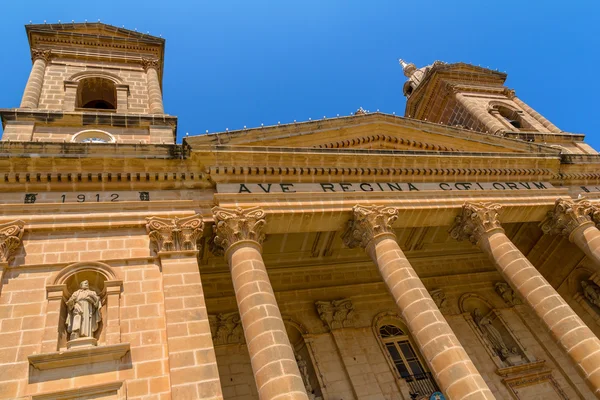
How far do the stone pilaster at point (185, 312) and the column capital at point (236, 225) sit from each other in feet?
1.63

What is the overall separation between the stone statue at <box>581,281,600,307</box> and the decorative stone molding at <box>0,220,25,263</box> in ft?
64.1

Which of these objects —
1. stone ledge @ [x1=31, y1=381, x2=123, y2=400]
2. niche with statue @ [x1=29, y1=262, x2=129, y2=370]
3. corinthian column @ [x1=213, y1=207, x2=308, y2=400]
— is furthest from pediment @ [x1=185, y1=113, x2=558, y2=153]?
stone ledge @ [x1=31, y1=381, x2=123, y2=400]

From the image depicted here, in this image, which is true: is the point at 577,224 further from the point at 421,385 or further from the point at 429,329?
the point at 429,329

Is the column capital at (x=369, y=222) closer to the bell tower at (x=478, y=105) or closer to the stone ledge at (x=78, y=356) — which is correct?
the stone ledge at (x=78, y=356)

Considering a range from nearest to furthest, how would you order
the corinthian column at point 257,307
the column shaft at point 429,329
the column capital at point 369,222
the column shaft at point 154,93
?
the corinthian column at point 257,307, the column shaft at point 429,329, the column capital at point 369,222, the column shaft at point 154,93

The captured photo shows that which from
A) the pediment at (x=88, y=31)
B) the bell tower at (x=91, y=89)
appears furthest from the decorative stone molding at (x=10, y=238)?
the pediment at (x=88, y=31)

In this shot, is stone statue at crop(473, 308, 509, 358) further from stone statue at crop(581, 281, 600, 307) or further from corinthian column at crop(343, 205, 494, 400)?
corinthian column at crop(343, 205, 494, 400)

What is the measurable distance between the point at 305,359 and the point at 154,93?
1168cm

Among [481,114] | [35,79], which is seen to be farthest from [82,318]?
[481,114]

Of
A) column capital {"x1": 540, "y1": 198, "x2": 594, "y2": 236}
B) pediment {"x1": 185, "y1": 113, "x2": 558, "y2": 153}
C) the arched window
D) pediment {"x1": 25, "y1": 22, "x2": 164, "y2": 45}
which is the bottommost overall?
column capital {"x1": 540, "y1": 198, "x2": 594, "y2": 236}

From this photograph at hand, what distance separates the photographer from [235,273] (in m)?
11.2

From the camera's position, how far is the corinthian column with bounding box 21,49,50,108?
652 inches

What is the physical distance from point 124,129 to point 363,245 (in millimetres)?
8728

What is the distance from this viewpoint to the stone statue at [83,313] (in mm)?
9617
